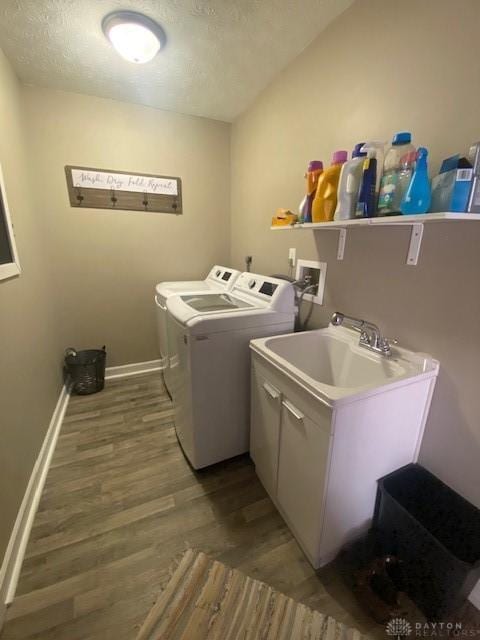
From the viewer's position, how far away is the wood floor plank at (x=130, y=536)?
1.04 metres

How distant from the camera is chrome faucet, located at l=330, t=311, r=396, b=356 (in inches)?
48.9

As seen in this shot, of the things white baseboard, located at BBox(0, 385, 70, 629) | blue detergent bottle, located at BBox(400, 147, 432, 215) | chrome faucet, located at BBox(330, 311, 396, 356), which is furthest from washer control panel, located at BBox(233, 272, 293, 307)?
white baseboard, located at BBox(0, 385, 70, 629)

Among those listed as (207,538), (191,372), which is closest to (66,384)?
(191,372)

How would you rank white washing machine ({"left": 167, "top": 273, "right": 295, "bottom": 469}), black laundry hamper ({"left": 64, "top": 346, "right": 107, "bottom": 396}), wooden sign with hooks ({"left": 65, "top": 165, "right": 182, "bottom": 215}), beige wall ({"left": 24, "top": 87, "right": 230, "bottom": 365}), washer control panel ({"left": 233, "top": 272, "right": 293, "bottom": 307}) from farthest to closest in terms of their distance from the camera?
black laundry hamper ({"left": 64, "top": 346, "right": 107, "bottom": 396})
wooden sign with hooks ({"left": 65, "top": 165, "right": 182, "bottom": 215})
beige wall ({"left": 24, "top": 87, "right": 230, "bottom": 365})
washer control panel ({"left": 233, "top": 272, "right": 293, "bottom": 307})
white washing machine ({"left": 167, "top": 273, "right": 295, "bottom": 469})

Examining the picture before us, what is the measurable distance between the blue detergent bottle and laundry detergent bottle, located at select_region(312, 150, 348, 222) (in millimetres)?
343

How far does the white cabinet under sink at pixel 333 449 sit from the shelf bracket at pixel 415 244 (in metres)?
0.49

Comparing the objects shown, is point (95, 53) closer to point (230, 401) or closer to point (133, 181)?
point (133, 181)

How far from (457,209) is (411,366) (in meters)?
0.61

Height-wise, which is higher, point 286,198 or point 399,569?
point 286,198

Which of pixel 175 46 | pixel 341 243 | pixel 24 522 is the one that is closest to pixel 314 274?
pixel 341 243

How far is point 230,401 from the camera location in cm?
158

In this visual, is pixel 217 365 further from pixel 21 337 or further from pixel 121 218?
pixel 121 218

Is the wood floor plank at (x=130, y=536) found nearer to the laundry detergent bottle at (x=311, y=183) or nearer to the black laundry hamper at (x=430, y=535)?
the black laundry hamper at (x=430, y=535)

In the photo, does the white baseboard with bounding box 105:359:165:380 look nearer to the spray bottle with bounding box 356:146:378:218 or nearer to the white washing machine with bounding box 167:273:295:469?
the white washing machine with bounding box 167:273:295:469
